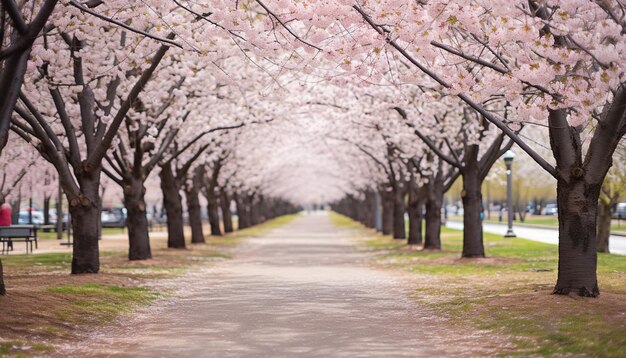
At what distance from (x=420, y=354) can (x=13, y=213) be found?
5253 centimetres

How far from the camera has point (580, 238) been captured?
13.4 meters

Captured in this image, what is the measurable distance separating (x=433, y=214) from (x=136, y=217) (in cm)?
1142

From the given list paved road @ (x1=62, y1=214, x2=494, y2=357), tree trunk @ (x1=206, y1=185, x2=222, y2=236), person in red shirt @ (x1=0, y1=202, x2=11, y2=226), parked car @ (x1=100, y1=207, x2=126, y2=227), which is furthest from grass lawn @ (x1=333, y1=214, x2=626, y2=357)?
parked car @ (x1=100, y1=207, x2=126, y2=227)

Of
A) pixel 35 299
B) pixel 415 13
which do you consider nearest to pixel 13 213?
pixel 35 299

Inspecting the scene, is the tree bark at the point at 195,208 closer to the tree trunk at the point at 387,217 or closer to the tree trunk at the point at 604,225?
the tree trunk at the point at 387,217

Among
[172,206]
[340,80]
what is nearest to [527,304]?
[340,80]

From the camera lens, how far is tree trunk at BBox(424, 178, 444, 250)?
30.7 metres

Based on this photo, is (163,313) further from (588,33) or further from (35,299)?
(588,33)

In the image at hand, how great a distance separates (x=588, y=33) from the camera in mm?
10445

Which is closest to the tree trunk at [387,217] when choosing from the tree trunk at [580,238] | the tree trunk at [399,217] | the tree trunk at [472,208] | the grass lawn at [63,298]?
the tree trunk at [399,217]

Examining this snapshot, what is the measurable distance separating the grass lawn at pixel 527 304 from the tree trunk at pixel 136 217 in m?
7.82

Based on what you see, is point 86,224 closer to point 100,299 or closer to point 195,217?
point 100,299

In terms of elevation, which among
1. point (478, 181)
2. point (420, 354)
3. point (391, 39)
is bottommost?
point (420, 354)

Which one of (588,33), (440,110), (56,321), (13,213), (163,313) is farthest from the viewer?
(13,213)
